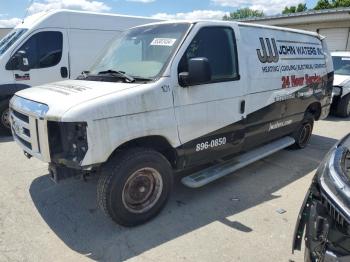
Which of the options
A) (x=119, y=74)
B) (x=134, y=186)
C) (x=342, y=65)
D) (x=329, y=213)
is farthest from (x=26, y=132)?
(x=342, y=65)

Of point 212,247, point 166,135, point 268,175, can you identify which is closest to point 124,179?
point 166,135

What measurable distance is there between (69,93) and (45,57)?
4807 millimetres

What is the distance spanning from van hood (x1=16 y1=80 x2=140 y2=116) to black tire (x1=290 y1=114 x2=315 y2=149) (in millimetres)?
3947

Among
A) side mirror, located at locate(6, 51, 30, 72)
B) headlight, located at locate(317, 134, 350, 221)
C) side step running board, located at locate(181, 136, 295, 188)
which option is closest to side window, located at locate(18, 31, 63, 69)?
side mirror, located at locate(6, 51, 30, 72)

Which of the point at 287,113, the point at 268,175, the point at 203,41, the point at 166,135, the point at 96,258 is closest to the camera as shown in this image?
the point at 96,258

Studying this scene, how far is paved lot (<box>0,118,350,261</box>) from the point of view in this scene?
10.8 feet

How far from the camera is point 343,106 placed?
10.0 meters

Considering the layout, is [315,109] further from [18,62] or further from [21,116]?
[18,62]

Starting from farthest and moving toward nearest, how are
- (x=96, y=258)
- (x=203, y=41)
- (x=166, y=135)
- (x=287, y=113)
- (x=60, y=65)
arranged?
(x=60, y=65) < (x=287, y=113) < (x=203, y=41) < (x=166, y=135) < (x=96, y=258)

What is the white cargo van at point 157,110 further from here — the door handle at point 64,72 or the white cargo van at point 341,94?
the white cargo van at point 341,94

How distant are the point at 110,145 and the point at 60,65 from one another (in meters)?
5.46

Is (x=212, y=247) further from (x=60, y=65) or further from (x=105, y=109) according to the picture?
(x=60, y=65)

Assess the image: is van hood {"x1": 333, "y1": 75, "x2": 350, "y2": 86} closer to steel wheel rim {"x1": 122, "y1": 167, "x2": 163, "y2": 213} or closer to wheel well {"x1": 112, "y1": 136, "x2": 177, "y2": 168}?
wheel well {"x1": 112, "y1": 136, "x2": 177, "y2": 168}

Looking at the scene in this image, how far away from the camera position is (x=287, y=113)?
5.66 metres
